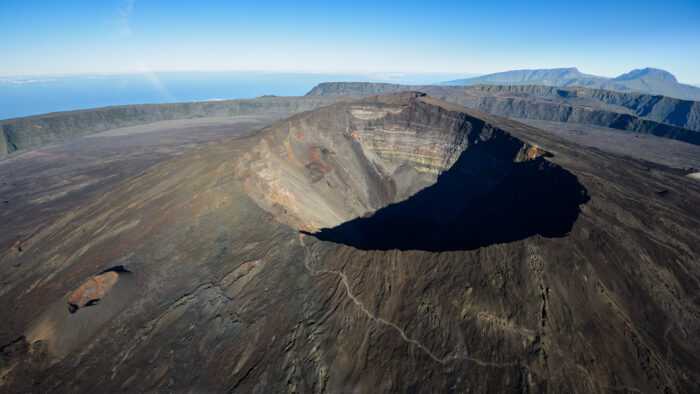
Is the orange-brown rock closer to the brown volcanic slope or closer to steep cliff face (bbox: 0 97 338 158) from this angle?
the brown volcanic slope

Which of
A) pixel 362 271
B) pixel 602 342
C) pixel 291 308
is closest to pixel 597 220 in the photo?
pixel 602 342

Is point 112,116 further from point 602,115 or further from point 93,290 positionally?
point 602,115

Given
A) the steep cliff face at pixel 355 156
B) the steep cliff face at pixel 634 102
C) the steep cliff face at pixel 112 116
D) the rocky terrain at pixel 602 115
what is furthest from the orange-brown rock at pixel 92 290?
the steep cliff face at pixel 634 102

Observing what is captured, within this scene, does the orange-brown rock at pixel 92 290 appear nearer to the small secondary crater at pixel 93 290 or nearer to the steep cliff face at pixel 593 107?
the small secondary crater at pixel 93 290

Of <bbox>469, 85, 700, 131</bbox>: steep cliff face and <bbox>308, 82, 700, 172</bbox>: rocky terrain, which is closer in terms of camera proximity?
<bbox>308, 82, 700, 172</bbox>: rocky terrain

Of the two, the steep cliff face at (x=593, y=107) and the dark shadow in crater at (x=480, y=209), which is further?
the steep cliff face at (x=593, y=107)

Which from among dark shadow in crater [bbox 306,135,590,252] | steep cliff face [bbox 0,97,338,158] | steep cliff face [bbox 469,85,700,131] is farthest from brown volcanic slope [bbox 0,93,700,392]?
steep cliff face [bbox 469,85,700,131]

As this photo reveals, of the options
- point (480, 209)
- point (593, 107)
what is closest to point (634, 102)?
point (593, 107)
